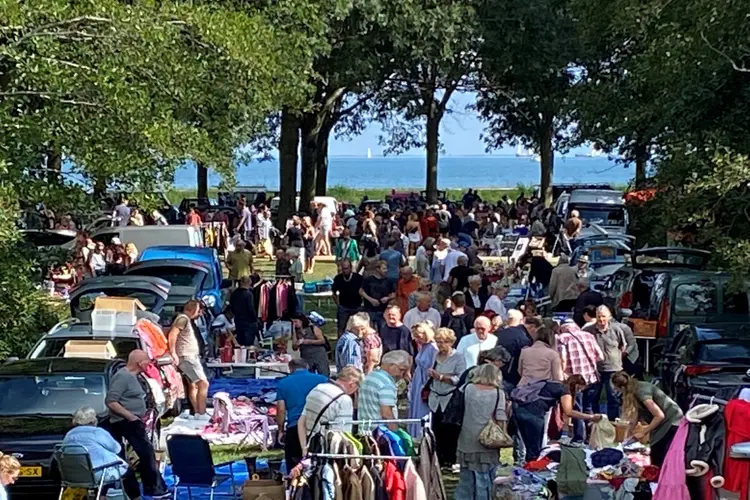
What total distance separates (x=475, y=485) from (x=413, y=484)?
1582 millimetres

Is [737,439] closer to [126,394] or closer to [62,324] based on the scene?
[126,394]

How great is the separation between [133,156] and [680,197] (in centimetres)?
671

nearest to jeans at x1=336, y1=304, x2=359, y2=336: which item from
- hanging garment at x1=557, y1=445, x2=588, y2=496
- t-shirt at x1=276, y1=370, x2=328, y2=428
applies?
t-shirt at x1=276, y1=370, x2=328, y2=428

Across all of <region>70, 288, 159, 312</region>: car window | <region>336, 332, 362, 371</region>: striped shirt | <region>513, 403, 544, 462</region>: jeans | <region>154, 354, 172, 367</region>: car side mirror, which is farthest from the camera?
<region>70, 288, 159, 312</region>: car window

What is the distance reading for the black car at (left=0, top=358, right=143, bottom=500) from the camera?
11.3m

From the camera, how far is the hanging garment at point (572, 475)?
33.6ft

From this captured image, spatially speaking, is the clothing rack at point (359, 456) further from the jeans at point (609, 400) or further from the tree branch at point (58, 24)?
the tree branch at point (58, 24)

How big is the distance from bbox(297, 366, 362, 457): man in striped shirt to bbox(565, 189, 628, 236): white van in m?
21.4

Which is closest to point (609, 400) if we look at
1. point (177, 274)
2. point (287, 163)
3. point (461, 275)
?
point (461, 275)

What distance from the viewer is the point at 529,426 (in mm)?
11867

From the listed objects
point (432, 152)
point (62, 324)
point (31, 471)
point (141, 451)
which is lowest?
point (31, 471)

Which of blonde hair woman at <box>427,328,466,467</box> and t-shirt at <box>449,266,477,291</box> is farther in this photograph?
t-shirt at <box>449,266,477,291</box>

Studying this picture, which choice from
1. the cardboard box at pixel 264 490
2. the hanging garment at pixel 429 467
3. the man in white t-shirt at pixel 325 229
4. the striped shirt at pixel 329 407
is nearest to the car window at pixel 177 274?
the striped shirt at pixel 329 407

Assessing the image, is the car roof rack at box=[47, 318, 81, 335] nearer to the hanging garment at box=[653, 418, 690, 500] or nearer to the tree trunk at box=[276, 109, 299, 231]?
the hanging garment at box=[653, 418, 690, 500]
